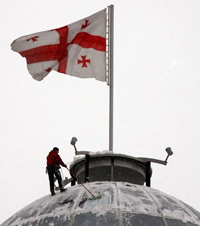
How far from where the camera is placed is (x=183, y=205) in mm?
14016

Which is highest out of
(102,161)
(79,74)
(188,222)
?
(79,74)

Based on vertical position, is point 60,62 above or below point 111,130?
above

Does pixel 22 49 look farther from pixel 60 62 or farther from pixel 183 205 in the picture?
pixel 183 205

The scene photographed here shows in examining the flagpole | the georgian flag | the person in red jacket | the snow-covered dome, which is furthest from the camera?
the georgian flag

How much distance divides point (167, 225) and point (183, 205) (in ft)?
6.62

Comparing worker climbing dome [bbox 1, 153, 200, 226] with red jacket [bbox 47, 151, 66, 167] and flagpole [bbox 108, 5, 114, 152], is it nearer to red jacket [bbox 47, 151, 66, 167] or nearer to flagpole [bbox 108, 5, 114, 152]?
Result: red jacket [bbox 47, 151, 66, 167]

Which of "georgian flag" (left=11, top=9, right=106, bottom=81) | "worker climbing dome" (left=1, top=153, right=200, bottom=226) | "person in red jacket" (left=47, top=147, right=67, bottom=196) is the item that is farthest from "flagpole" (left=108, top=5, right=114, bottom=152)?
"person in red jacket" (left=47, top=147, right=67, bottom=196)

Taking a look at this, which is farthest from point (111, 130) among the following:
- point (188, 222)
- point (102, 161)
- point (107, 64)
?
point (188, 222)

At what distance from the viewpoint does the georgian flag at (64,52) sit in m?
18.2

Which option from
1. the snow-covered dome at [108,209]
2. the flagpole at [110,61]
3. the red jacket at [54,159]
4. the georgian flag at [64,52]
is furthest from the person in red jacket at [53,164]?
the georgian flag at [64,52]

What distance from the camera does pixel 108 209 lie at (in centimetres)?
1236

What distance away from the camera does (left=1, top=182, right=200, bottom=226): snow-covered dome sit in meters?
12.1

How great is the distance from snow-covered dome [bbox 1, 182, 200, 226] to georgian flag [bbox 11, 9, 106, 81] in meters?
5.16

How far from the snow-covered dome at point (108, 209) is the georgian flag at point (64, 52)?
16.9 ft
